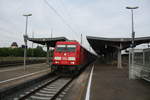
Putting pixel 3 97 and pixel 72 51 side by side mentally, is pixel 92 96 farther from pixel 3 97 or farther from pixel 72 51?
pixel 72 51

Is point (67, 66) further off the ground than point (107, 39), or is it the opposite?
point (107, 39)

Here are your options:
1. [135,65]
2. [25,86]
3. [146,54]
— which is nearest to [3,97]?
[25,86]

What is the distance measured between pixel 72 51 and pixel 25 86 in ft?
18.7

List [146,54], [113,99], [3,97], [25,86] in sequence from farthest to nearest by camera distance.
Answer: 1. [146,54]
2. [25,86]
3. [3,97]
4. [113,99]

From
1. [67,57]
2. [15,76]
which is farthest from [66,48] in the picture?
[15,76]

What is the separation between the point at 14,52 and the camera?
1785 inches

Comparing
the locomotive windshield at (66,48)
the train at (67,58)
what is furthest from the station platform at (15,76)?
the locomotive windshield at (66,48)

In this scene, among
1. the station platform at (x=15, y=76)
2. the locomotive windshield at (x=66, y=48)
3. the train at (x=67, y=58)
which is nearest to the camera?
the station platform at (x=15, y=76)

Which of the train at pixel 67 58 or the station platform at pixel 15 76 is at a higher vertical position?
the train at pixel 67 58

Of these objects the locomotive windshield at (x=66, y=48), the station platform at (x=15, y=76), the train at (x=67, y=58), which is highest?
the locomotive windshield at (x=66, y=48)

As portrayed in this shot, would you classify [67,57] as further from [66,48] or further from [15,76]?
[15,76]

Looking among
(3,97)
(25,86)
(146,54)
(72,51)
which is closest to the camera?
(3,97)

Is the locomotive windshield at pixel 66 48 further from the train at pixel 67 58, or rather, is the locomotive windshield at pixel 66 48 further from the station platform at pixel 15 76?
the station platform at pixel 15 76

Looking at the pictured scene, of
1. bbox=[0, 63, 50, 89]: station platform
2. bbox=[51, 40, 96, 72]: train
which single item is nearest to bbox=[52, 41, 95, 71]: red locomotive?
bbox=[51, 40, 96, 72]: train
